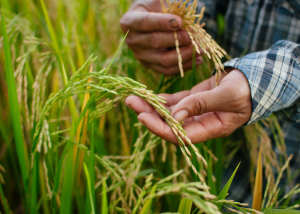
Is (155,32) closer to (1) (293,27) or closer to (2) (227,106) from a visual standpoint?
(2) (227,106)

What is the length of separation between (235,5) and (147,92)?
3.31 feet

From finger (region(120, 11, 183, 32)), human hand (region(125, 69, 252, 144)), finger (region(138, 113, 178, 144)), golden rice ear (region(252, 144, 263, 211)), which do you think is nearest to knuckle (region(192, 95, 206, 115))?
human hand (region(125, 69, 252, 144))

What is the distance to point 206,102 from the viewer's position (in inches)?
24.2

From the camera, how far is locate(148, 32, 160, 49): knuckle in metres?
0.95

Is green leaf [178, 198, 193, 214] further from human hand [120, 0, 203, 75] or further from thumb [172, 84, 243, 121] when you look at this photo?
human hand [120, 0, 203, 75]

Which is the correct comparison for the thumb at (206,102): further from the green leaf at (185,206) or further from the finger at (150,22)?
the finger at (150,22)

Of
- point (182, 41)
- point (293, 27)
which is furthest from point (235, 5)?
point (182, 41)

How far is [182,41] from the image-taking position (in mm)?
931

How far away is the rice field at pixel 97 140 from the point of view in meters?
0.54

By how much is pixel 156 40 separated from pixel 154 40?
0.01 meters

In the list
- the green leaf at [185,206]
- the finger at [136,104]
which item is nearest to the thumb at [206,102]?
the finger at [136,104]

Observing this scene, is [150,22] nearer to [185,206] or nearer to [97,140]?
[97,140]

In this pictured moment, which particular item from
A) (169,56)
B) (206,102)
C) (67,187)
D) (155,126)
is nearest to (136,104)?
(155,126)

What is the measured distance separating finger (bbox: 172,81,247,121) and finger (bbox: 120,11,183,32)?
0.34 m
